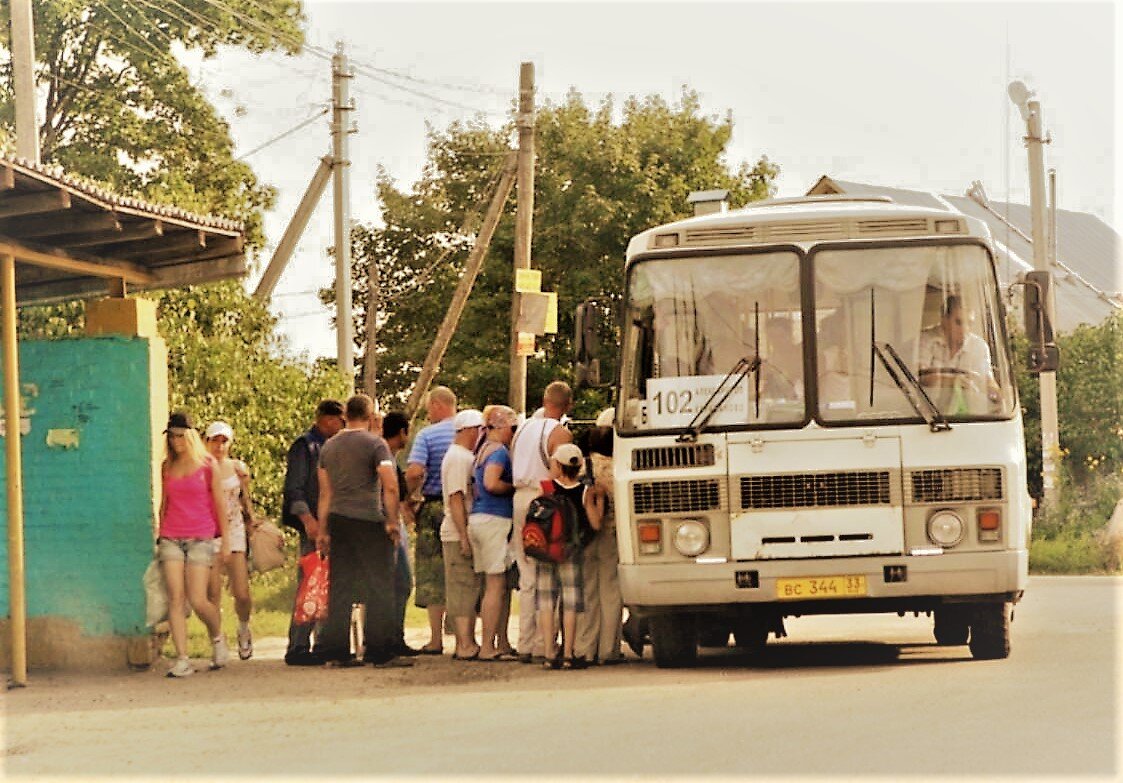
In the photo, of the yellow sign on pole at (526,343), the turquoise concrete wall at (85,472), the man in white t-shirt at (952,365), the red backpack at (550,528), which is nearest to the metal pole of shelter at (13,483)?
the turquoise concrete wall at (85,472)

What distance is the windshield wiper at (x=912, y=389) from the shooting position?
14.1 metres

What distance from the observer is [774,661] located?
611 inches

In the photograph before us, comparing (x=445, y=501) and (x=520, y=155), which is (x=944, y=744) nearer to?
(x=445, y=501)

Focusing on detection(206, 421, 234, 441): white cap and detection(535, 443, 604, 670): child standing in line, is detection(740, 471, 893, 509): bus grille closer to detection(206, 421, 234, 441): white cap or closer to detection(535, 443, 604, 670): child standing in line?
detection(535, 443, 604, 670): child standing in line

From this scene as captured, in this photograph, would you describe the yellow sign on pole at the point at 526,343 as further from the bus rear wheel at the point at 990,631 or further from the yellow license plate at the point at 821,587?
the yellow license plate at the point at 821,587

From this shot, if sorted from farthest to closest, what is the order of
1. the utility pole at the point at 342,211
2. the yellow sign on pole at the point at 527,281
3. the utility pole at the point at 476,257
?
the utility pole at the point at 342,211 → the utility pole at the point at 476,257 → the yellow sign on pole at the point at 527,281

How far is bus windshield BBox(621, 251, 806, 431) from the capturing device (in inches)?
563

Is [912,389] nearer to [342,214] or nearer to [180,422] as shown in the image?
[180,422]

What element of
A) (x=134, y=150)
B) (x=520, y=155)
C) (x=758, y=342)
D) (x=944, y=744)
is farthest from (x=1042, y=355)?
(x=134, y=150)

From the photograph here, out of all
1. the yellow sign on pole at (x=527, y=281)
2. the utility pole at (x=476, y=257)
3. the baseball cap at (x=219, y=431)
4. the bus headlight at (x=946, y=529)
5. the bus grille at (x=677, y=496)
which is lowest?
the bus headlight at (x=946, y=529)

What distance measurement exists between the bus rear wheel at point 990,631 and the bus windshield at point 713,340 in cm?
177

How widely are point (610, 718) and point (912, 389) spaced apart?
11.5 feet

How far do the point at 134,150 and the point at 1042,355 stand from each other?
2752 cm

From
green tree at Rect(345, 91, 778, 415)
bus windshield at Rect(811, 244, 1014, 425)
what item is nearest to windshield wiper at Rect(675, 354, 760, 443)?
bus windshield at Rect(811, 244, 1014, 425)
